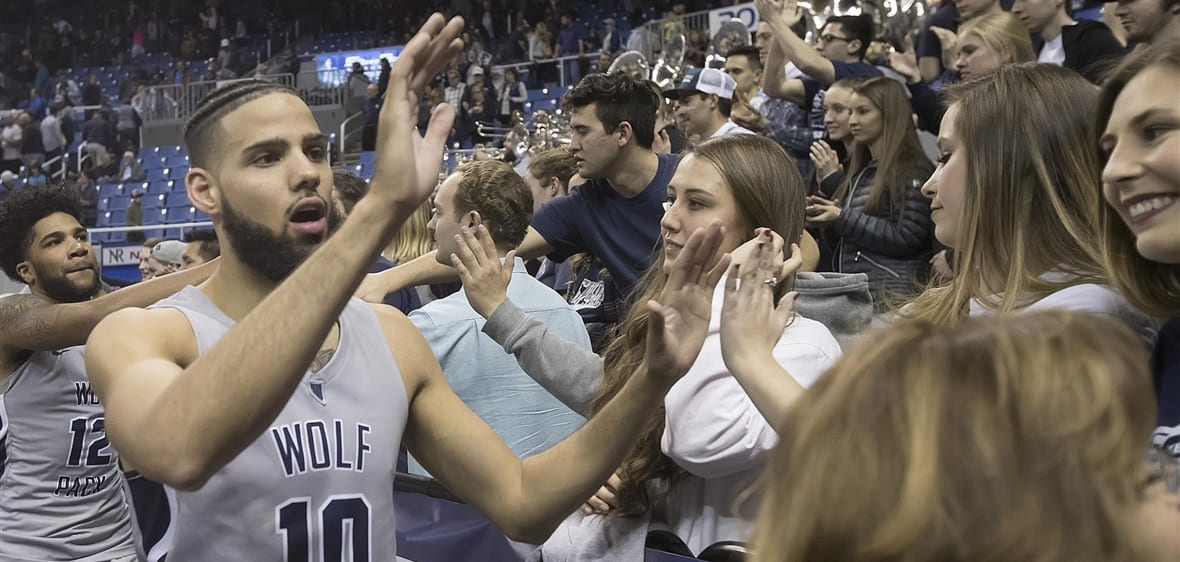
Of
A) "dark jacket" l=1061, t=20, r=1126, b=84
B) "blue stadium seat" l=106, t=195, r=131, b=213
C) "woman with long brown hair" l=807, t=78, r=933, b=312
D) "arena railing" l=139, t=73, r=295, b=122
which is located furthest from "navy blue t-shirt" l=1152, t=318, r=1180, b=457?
"arena railing" l=139, t=73, r=295, b=122

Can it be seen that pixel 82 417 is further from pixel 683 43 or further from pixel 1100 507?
pixel 683 43

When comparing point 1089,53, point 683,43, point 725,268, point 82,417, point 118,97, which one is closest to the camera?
point 725,268

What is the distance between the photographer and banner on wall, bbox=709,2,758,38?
1293 centimetres

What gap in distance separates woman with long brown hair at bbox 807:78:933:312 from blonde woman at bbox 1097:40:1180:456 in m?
2.20

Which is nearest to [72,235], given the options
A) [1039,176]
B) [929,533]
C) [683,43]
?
[1039,176]

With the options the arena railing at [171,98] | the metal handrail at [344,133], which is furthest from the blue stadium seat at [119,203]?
the metal handrail at [344,133]

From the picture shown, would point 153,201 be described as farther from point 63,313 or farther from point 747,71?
point 63,313

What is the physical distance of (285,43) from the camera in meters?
26.0

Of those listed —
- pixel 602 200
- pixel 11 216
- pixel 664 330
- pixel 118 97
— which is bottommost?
pixel 118 97

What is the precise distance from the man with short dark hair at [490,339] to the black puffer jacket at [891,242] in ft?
4.60

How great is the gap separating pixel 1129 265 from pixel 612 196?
2.87m

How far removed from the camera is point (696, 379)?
8.05 feet

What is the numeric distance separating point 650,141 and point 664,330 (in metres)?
3.12

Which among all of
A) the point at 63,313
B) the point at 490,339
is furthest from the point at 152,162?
the point at 490,339
